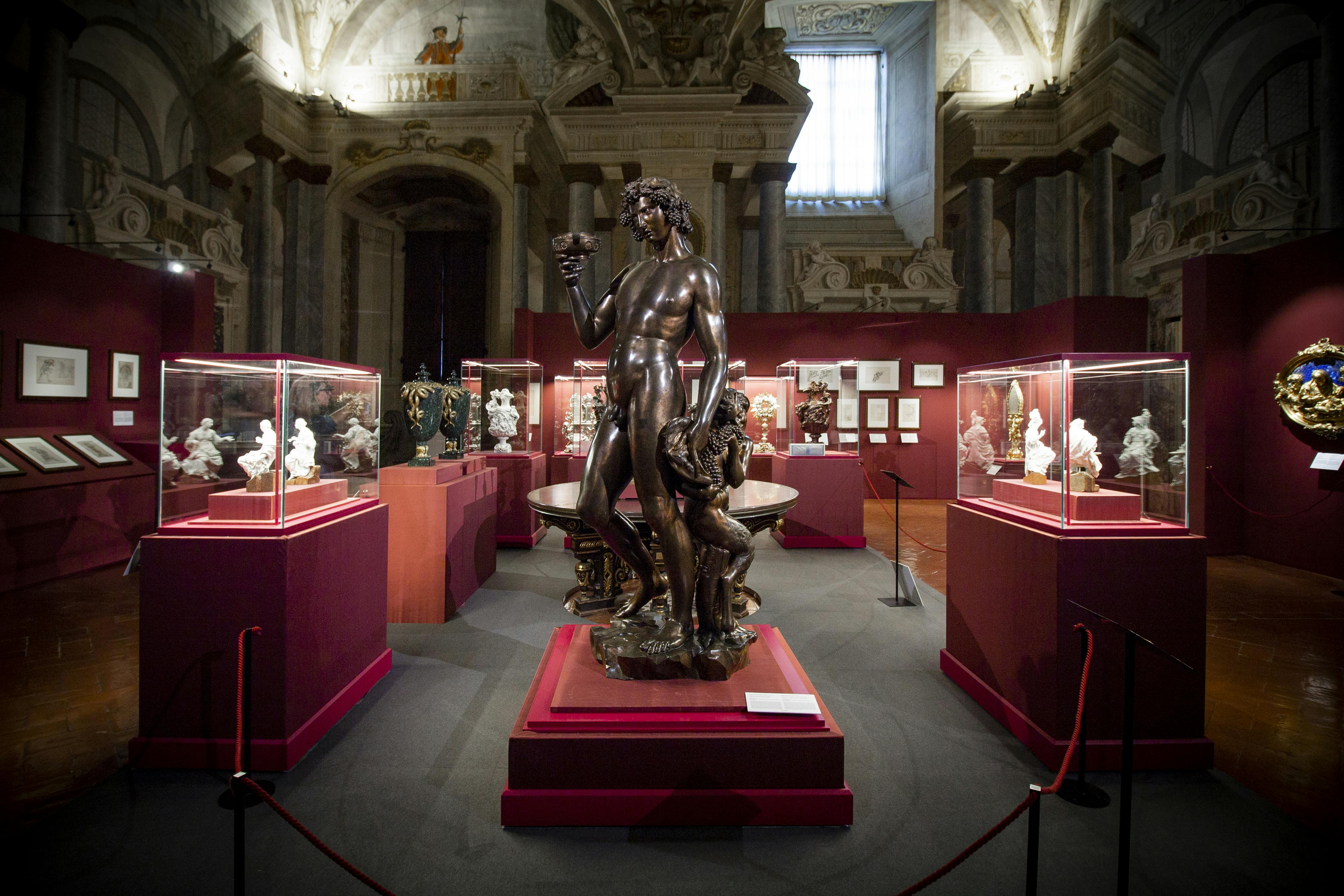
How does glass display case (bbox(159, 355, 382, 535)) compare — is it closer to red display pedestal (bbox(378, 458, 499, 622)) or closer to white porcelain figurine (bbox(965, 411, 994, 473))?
red display pedestal (bbox(378, 458, 499, 622))

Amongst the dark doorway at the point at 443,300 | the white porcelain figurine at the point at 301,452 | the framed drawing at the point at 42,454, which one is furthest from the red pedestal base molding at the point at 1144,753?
the dark doorway at the point at 443,300

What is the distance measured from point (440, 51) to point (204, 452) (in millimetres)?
13503

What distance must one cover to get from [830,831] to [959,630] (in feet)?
5.36

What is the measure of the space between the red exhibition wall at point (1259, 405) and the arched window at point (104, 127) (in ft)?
42.3

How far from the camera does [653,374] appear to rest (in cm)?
223

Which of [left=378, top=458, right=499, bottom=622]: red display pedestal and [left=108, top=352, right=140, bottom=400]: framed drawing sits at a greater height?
[left=108, top=352, right=140, bottom=400]: framed drawing

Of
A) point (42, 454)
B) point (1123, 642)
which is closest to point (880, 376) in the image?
point (1123, 642)

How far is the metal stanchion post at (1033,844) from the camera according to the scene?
4.54ft

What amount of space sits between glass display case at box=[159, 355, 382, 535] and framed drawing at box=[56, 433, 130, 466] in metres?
4.42

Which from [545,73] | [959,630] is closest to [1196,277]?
[959,630]

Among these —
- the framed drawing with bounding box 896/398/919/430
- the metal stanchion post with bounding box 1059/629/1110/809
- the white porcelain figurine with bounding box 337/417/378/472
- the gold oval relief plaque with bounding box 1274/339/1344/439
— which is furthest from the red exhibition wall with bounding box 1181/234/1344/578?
the white porcelain figurine with bounding box 337/417/378/472

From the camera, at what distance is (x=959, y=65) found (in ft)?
42.6

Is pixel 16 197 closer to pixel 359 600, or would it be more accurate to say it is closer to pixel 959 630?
pixel 359 600

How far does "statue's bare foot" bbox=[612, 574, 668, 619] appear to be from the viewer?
2.66 metres
